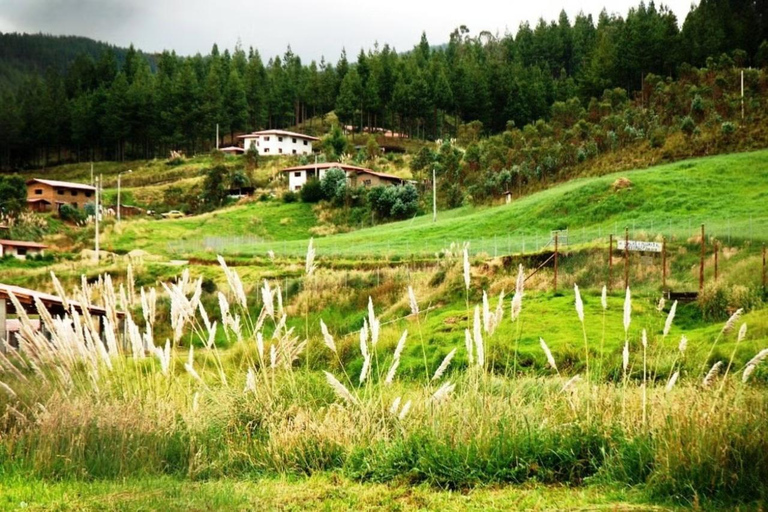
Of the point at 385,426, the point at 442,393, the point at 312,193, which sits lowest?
the point at 385,426

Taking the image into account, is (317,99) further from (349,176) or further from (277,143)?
(349,176)

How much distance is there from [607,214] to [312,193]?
29578mm

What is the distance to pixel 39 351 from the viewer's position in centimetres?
802

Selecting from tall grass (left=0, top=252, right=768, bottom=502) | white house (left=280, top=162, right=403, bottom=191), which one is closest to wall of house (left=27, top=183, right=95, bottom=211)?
white house (left=280, top=162, right=403, bottom=191)

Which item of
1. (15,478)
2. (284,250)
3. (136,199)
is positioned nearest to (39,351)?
(15,478)

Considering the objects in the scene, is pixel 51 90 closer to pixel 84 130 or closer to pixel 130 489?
pixel 84 130

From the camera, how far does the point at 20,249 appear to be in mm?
47938

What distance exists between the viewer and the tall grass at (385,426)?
17.5 ft

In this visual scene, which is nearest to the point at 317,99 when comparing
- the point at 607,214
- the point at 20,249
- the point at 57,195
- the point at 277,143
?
the point at 277,143

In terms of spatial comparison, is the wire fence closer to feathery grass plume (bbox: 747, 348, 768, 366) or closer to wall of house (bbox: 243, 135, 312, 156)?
feathery grass plume (bbox: 747, 348, 768, 366)

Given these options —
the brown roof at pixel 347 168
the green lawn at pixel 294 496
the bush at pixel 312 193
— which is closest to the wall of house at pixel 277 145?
the brown roof at pixel 347 168

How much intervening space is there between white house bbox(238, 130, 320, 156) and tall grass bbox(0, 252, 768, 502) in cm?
7859

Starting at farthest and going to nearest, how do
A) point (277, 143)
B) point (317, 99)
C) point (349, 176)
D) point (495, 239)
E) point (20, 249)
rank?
point (317, 99) → point (277, 143) → point (349, 176) → point (20, 249) → point (495, 239)

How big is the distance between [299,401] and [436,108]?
3352 inches
